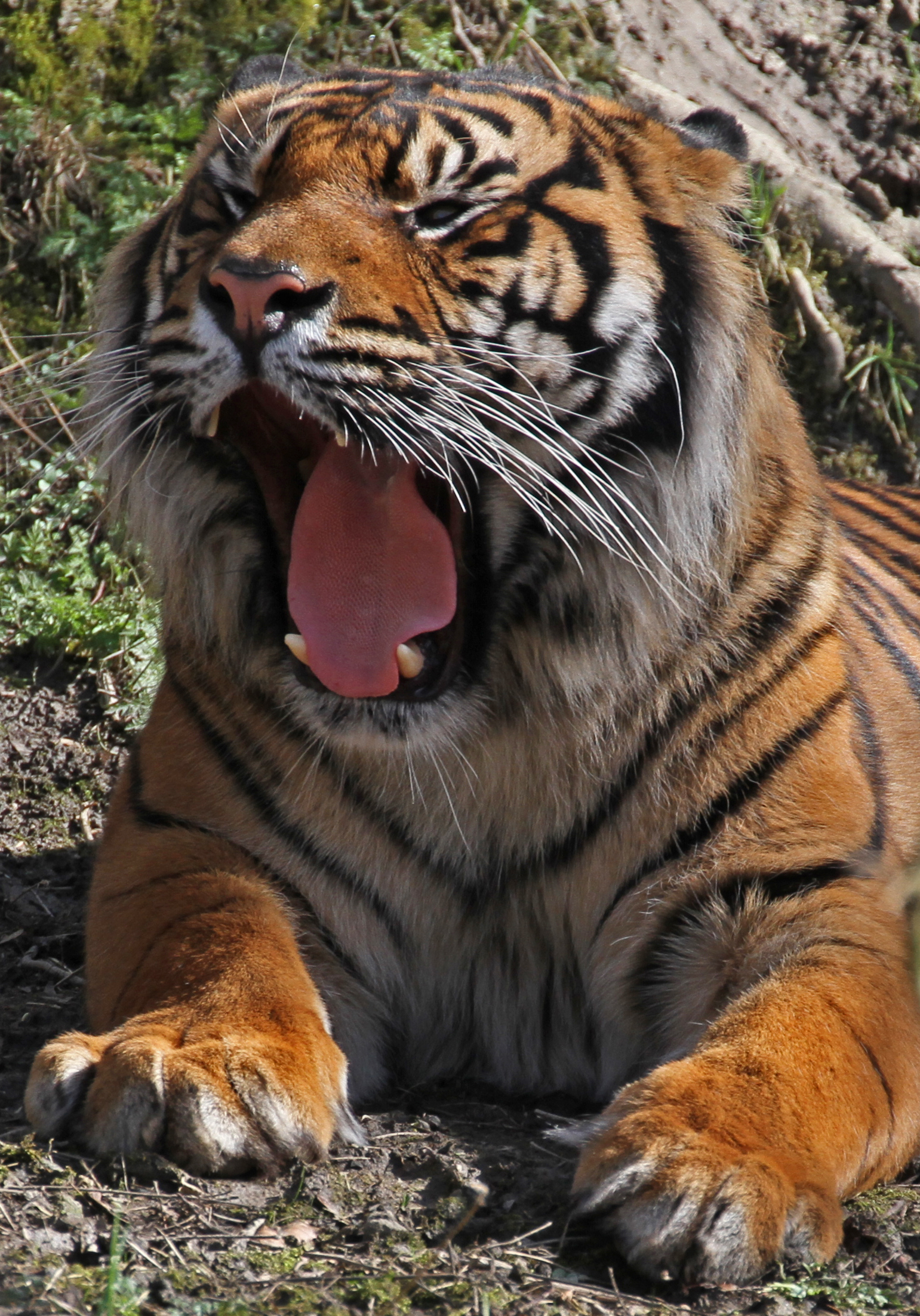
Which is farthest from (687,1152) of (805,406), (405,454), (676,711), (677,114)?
(677,114)

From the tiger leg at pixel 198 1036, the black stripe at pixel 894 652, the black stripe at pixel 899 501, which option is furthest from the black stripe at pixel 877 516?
the tiger leg at pixel 198 1036

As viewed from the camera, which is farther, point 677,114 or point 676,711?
point 677,114

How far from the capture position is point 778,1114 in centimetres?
196

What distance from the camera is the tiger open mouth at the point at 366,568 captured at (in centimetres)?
234

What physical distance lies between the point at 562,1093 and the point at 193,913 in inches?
27.3

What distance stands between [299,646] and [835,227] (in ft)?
11.2

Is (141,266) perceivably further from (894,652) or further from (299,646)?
(894,652)

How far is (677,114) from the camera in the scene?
5020 mm

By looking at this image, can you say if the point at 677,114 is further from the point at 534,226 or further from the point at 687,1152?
the point at 687,1152

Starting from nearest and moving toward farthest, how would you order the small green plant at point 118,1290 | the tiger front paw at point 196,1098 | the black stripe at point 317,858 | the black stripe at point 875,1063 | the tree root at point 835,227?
1. the small green plant at point 118,1290
2. the tiger front paw at point 196,1098
3. the black stripe at point 875,1063
4. the black stripe at point 317,858
5. the tree root at point 835,227

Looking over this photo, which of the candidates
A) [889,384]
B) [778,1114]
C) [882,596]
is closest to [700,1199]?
[778,1114]

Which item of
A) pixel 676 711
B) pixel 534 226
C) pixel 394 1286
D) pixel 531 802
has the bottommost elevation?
pixel 394 1286

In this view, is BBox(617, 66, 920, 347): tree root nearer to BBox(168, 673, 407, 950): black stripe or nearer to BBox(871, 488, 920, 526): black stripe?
BBox(871, 488, 920, 526): black stripe

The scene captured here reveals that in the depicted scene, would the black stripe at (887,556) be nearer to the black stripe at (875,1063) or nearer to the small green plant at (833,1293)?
the black stripe at (875,1063)
